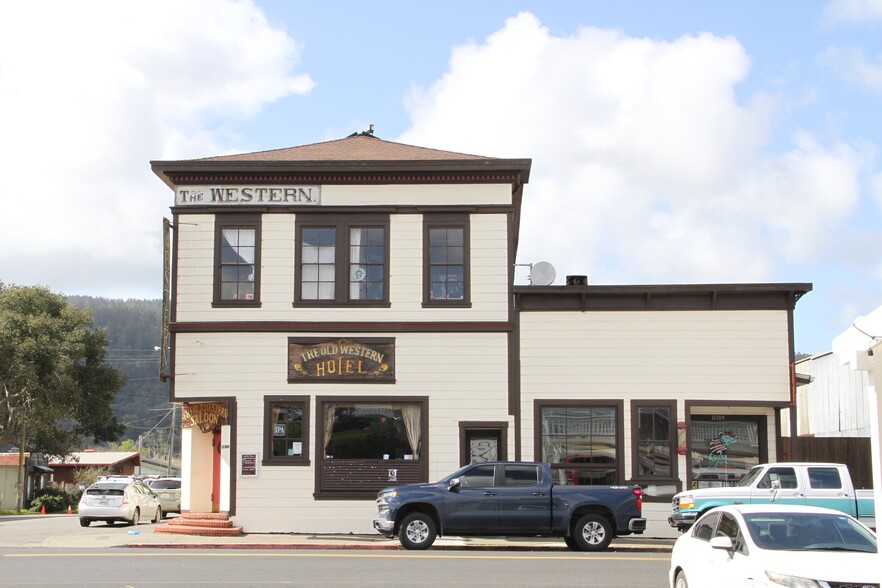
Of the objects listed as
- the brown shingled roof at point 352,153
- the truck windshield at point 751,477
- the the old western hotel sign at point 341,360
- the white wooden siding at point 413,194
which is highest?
the brown shingled roof at point 352,153

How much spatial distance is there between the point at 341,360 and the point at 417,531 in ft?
18.1

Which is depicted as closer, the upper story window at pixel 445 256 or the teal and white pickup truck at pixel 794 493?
the teal and white pickup truck at pixel 794 493

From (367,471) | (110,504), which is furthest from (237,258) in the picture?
(110,504)

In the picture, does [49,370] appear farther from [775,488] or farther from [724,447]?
[775,488]

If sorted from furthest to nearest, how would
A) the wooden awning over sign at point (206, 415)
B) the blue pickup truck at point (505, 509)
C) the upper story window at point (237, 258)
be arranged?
1. the wooden awning over sign at point (206, 415)
2. the upper story window at point (237, 258)
3. the blue pickup truck at point (505, 509)

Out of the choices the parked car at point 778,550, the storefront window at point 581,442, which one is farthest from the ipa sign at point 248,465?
the parked car at point 778,550

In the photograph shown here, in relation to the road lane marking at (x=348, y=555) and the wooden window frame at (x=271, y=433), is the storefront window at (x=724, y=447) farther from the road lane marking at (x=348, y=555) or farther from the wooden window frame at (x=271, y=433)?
the wooden window frame at (x=271, y=433)

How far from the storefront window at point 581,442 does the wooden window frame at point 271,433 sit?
5.25 metres

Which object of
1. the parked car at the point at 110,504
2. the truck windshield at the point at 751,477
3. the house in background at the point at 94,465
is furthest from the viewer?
the house in background at the point at 94,465

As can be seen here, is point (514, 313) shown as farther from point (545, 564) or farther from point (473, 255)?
point (545, 564)

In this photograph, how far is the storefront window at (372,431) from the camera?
23.2 meters

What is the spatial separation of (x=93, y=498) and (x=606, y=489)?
16.5 meters

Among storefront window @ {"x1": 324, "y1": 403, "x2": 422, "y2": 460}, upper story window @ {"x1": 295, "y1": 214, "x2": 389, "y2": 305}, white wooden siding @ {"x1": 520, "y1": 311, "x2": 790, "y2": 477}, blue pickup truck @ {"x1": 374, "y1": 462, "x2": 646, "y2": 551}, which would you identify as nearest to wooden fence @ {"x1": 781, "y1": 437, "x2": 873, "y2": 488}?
white wooden siding @ {"x1": 520, "y1": 311, "x2": 790, "y2": 477}

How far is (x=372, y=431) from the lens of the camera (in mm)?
23391
